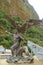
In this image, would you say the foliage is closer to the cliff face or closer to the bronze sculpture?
the bronze sculpture

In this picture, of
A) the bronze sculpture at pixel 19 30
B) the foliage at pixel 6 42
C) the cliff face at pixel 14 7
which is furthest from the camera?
the cliff face at pixel 14 7

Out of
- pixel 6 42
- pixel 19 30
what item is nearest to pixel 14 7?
pixel 6 42

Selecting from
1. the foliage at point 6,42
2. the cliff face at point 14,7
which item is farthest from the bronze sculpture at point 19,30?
the cliff face at point 14,7

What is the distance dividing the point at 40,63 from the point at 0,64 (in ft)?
3.63

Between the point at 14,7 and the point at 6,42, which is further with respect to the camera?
the point at 14,7

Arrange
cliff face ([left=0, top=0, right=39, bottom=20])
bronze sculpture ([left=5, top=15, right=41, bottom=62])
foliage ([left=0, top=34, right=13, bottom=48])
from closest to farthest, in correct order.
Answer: bronze sculpture ([left=5, top=15, right=41, bottom=62])
foliage ([left=0, top=34, right=13, bottom=48])
cliff face ([left=0, top=0, right=39, bottom=20])

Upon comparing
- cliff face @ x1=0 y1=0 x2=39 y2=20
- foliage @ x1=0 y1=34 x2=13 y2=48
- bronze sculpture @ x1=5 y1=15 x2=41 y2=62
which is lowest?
bronze sculpture @ x1=5 y1=15 x2=41 y2=62

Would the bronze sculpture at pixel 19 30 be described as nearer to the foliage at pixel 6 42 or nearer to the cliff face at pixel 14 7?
the foliage at pixel 6 42

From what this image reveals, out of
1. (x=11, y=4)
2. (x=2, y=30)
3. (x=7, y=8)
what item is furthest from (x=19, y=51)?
(x=11, y=4)

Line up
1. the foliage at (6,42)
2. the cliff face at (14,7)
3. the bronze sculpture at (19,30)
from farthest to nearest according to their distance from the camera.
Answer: the cliff face at (14,7) → the foliage at (6,42) → the bronze sculpture at (19,30)

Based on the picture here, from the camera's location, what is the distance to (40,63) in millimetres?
7805

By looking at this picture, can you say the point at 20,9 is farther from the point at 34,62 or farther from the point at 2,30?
the point at 34,62

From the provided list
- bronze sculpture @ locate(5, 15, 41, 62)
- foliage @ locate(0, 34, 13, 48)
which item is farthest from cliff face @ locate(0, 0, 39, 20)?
bronze sculpture @ locate(5, 15, 41, 62)

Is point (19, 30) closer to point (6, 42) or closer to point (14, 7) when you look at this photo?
point (6, 42)
